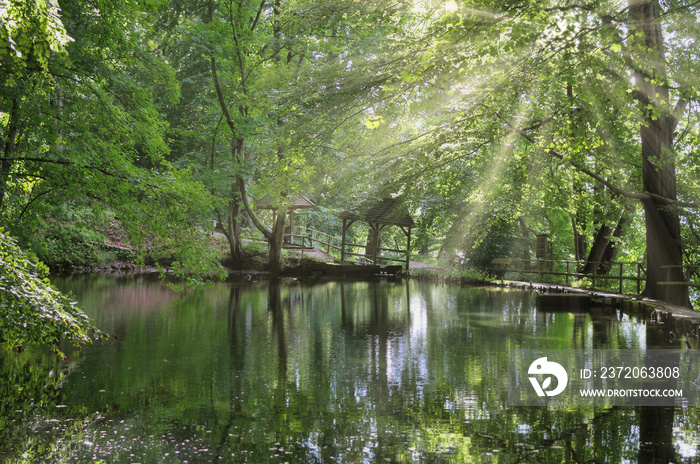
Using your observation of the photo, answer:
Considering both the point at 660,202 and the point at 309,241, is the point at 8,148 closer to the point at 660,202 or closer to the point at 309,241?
the point at 660,202

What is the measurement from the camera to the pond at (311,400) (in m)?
4.77

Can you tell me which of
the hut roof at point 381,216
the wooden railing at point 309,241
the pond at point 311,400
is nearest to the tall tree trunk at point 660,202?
the pond at point 311,400

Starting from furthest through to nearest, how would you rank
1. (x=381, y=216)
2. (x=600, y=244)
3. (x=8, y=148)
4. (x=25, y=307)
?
(x=381, y=216) < (x=600, y=244) < (x=8, y=148) < (x=25, y=307)

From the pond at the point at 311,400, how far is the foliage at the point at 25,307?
2.66ft

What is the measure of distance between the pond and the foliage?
0.81m

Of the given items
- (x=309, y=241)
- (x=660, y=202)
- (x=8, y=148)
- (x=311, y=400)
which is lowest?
(x=311, y=400)

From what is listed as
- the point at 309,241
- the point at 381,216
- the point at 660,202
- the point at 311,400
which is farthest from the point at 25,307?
the point at 309,241

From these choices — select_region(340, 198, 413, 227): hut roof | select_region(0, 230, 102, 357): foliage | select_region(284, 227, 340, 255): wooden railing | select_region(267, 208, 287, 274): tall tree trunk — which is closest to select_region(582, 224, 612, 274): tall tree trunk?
select_region(340, 198, 413, 227): hut roof

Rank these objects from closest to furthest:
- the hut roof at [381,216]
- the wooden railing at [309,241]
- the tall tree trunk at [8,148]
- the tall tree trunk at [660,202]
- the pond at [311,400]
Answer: the pond at [311,400] < the tall tree trunk at [8,148] < the tall tree trunk at [660,202] < the hut roof at [381,216] < the wooden railing at [309,241]

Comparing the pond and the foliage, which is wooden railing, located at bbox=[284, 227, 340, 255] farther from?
the foliage

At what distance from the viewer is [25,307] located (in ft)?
16.8

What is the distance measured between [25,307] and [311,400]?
118 inches

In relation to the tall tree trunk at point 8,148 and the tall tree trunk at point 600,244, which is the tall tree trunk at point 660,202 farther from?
the tall tree trunk at point 8,148

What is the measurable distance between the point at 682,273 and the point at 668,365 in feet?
18.1
